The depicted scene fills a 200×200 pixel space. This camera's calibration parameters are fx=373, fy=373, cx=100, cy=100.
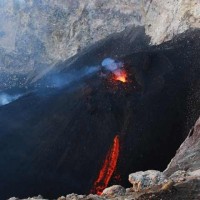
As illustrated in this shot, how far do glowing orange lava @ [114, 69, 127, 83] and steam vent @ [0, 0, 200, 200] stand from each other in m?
0.11

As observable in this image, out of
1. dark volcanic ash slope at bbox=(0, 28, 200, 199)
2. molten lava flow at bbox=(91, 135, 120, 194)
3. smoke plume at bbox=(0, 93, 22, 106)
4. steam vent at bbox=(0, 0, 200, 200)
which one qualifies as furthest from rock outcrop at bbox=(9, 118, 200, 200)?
smoke plume at bbox=(0, 93, 22, 106)

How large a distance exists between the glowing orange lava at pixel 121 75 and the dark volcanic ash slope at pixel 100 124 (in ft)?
2.03

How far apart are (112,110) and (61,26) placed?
2442 cm

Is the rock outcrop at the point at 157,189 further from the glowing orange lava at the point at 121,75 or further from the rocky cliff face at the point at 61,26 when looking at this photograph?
the rocky cliff face at the point at 61,26

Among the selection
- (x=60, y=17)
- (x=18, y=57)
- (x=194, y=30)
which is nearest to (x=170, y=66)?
(x=194, y=30)

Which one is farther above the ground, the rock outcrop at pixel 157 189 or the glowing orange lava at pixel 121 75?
the glowing orange lava at pixel 121 75

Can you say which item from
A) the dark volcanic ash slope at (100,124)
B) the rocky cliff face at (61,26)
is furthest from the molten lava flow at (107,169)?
the rocky cliff face at (61,26)

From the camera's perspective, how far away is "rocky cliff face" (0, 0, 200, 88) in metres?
39.2

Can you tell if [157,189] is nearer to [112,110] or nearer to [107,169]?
[107,169]

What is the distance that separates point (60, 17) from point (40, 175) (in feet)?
98.6

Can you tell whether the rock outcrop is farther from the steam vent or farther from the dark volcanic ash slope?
the dark volcanic ash slope

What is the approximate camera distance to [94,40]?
1826 inches

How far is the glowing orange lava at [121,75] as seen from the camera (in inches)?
1330

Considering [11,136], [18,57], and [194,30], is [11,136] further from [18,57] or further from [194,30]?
[18,57]
